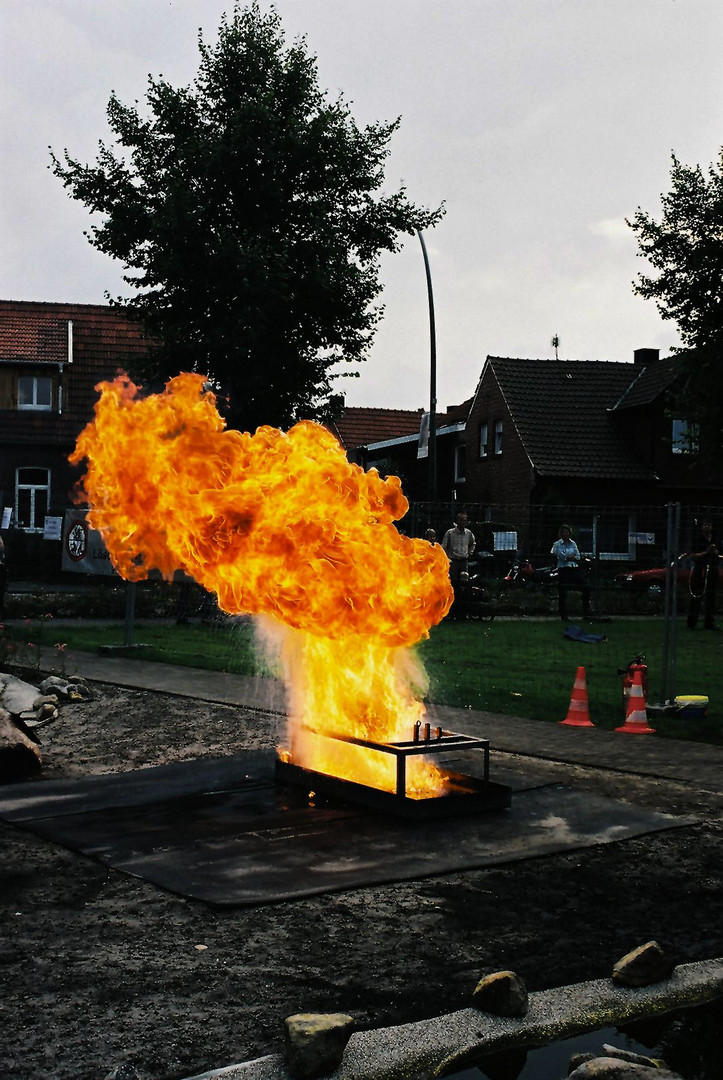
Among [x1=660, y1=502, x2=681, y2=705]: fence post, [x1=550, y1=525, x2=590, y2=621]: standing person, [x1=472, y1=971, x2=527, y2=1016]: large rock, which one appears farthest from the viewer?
[x1=550, y1=525, x2=590, y2=621]: standing person

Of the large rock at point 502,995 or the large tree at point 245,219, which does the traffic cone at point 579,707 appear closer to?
the large rock at point 502,995

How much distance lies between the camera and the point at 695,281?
85.9 ft

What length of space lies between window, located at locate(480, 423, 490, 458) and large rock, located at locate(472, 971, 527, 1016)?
1584 inches

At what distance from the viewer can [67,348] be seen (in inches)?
1688

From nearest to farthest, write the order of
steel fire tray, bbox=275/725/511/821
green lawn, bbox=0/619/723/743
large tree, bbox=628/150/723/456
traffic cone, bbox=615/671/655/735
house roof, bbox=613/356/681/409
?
steel fire tray, bbox=275/725/511/821 < traffic cone, bbox=615/671/655/735 < green lawn, bbox=0/619/723/743 < large tree, bbox=628/150/723/456 < house roof, bbox=613/356/681/409

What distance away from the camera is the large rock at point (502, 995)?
404cm

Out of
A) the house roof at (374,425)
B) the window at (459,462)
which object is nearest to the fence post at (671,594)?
the window at (459,462)

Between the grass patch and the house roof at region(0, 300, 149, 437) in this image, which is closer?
the grass patch

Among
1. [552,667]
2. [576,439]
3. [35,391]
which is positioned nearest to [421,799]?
[552,667]

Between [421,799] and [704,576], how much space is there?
13.4 m

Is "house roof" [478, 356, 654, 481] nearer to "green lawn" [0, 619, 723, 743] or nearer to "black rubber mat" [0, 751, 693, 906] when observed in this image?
"green lawn" [0, 619, 723, 743]

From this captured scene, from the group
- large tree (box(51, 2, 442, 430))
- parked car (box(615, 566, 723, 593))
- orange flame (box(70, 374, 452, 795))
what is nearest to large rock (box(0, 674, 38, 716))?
orange flame (box(70, 374, 452, 795))

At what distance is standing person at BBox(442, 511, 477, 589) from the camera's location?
59.9ft

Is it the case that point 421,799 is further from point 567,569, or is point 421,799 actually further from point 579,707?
point 567,569
